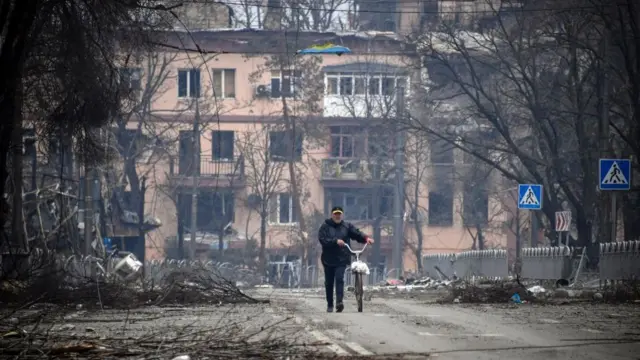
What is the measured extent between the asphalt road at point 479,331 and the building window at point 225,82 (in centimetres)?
5424

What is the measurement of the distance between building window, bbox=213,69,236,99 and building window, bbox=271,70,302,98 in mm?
2550

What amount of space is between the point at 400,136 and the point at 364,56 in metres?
18.0

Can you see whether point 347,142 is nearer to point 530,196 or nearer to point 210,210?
point 210,210

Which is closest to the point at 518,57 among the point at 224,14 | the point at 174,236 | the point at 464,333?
the point at 464,333

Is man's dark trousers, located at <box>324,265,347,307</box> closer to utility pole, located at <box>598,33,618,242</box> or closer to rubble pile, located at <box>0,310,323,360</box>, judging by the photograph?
rubble pile, located at <box>0,310,323,360</box>

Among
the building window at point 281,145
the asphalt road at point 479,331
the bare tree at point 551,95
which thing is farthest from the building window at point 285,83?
the asphalt road at point 479,331

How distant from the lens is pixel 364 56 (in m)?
72.4

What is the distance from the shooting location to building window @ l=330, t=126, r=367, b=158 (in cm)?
7375

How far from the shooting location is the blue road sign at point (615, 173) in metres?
28.5

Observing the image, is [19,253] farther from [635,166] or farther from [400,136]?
[400,136]

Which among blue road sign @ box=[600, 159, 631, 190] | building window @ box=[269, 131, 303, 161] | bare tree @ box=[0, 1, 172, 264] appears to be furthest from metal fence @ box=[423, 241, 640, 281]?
building window @ box=[269, 131, 303, 161]

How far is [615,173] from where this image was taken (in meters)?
28.5

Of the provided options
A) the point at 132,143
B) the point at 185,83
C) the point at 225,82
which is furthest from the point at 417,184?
the point at 132,143

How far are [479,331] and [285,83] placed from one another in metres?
55.8
